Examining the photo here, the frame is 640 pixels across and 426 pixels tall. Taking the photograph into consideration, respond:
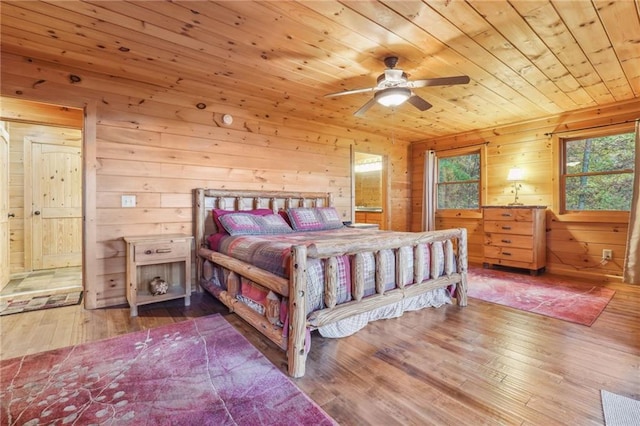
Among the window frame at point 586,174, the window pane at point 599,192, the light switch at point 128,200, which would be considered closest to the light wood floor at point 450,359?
the light switch at point 128,200

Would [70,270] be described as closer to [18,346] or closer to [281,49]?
[18,346]

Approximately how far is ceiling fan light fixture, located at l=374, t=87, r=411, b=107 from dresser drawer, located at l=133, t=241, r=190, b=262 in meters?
2.32

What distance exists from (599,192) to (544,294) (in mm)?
1892

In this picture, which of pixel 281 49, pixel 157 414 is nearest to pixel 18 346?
pixel 157 414

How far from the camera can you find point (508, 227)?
443 cm

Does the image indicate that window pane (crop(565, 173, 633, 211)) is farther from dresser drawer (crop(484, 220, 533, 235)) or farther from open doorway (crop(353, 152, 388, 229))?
open doorway (crop(353, 152, 388, 229))

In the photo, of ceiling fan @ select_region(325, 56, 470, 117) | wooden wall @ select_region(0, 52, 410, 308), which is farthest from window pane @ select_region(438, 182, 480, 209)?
ceiling fan @ select_region(325, 56, 470, 117)

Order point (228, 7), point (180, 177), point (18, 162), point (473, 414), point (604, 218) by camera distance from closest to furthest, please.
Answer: point (473, 414)
point (228, 7)
point (180, 177)
point (604, 218)
point (18, 162)

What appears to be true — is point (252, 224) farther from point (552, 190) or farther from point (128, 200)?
point (552, 190)

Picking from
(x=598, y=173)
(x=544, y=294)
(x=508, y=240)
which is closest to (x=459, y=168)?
(x=508, y=240)

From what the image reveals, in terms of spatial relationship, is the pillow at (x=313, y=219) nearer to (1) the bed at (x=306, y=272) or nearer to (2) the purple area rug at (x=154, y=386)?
(1) the bed at (x=306, y=272)

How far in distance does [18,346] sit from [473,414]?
2.94m

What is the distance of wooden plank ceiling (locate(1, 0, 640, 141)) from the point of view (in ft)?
6.51

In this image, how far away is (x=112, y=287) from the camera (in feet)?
10.0
